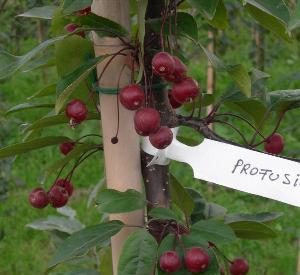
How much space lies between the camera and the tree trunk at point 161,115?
40.3 inches

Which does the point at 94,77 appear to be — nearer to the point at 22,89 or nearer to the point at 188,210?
the point at 188,210

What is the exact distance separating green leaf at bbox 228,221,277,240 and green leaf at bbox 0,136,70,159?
330mm

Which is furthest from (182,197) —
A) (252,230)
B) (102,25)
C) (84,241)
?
(102,25)

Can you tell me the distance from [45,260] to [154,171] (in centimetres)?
204

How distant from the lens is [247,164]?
987 mm

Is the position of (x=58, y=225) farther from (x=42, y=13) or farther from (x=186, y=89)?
(x=186, y=89)

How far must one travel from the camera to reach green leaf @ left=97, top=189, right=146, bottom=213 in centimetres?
100

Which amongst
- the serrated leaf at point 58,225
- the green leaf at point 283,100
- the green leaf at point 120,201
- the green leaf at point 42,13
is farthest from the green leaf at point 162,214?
the serrated leaf at point 58,225

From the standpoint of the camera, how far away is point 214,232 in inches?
40.6

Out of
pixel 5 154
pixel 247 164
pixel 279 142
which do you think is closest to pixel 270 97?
pixel 279 142

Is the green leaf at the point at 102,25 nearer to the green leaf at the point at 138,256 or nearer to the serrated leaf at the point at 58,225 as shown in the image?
the green leaf at the point at 138,256

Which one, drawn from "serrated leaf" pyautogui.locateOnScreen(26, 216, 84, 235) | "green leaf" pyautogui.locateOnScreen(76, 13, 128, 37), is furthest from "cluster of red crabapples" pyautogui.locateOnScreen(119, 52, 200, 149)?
"serrated leaf" pyautogui.locateOnScreen(26, 216, 84, 235)

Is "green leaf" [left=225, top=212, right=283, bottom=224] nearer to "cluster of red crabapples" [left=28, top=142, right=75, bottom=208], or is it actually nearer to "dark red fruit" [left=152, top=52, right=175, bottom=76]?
"cluster of red crabapples" [left=28, top=142, right=75, bottom=208]

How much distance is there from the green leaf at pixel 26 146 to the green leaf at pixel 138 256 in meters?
0.25
